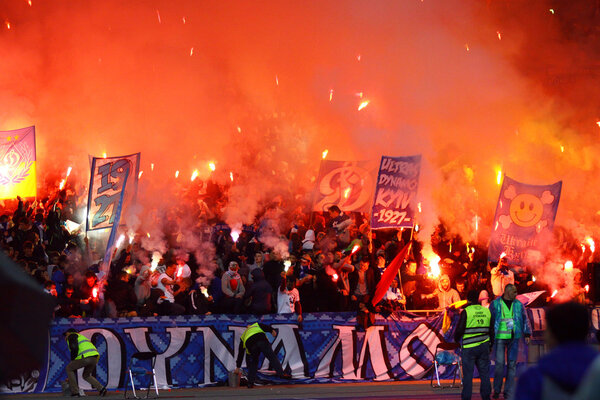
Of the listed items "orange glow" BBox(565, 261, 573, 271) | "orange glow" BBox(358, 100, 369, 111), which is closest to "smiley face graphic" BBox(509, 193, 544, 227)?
"orange glow" BBox(565, 261, 573, 271)

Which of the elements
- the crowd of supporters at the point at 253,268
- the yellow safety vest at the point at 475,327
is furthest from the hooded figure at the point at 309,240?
the yellow safety vest at the point at 475,327

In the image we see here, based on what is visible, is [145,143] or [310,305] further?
[145,143]

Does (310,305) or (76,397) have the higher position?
(310,305)

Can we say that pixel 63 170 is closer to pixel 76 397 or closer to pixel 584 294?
pixel 76 397

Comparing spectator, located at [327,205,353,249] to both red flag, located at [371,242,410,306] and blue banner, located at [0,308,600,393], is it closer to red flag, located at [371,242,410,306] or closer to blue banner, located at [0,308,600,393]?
red flag, located at [371,242,410,306]

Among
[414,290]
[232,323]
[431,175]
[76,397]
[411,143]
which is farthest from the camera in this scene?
[411,143]

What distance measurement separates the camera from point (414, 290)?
1570cm

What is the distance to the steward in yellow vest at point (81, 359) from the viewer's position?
1323cm

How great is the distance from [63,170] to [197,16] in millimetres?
6168

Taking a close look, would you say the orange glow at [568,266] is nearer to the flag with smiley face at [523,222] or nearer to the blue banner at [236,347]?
the flag with smiley face at [523,222]

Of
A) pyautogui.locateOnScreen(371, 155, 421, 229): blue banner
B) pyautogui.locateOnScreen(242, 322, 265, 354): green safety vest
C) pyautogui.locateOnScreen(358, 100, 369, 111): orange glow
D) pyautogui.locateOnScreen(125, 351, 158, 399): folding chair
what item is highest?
pyautogui.locateOnScreen(358, 100, 369, 111): orange glow

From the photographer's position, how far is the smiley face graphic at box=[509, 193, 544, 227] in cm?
1633

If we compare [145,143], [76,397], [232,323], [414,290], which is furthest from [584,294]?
[145,143]

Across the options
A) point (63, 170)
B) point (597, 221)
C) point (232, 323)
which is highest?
point (63, 170)
